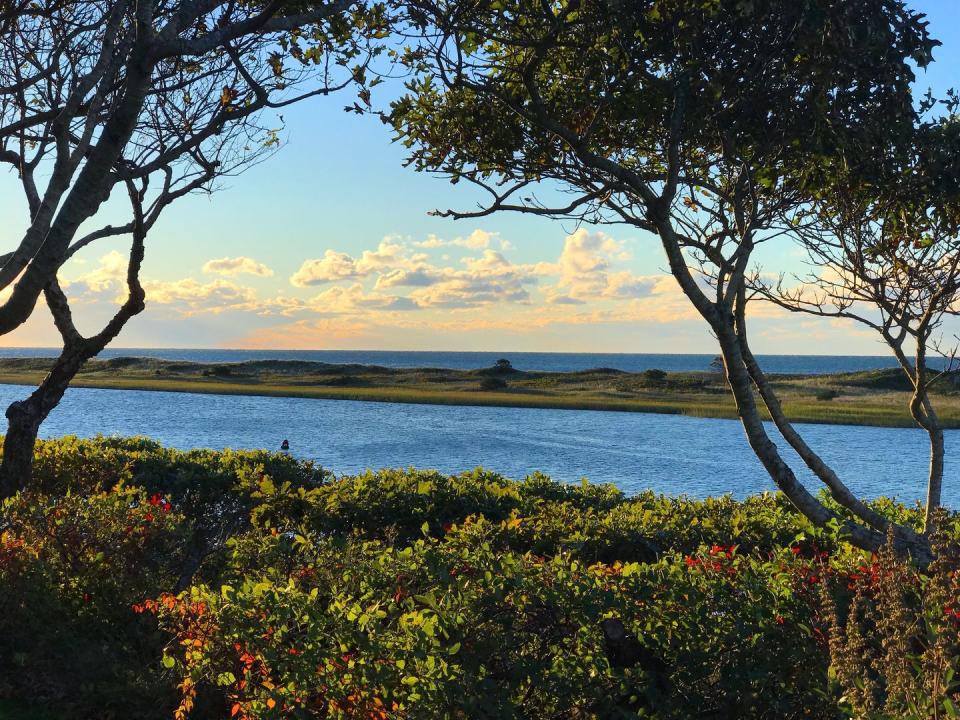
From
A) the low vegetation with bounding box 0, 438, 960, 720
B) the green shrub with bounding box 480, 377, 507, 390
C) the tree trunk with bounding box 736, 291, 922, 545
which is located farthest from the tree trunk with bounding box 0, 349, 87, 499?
the green shrub with bounding box 480, 377, 507, 390

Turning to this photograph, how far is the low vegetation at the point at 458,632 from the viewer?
362cm

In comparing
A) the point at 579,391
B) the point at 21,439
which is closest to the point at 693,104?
the point at 21,439

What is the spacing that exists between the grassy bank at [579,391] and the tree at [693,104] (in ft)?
111

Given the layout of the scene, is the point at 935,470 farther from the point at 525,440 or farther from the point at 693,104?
the point at 525,440

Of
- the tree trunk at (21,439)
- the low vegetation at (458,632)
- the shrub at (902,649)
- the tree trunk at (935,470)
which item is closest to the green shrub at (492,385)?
the tree trunk at (21,439)

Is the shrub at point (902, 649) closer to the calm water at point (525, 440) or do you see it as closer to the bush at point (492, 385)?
the calm water at point (525, 440)

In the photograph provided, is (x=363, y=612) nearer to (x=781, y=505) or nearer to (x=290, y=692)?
(x=290, y=692)

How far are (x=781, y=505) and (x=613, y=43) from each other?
18.3ft

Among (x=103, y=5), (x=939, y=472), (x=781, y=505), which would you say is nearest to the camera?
(x=939, y=472)

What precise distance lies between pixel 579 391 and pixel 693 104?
52.5 meters

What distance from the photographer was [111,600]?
19.7ft

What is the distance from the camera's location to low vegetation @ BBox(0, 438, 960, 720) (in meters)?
3.62

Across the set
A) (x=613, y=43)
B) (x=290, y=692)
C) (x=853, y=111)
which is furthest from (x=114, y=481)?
(x=853, y=111)

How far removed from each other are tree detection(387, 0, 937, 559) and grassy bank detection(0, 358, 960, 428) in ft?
111
